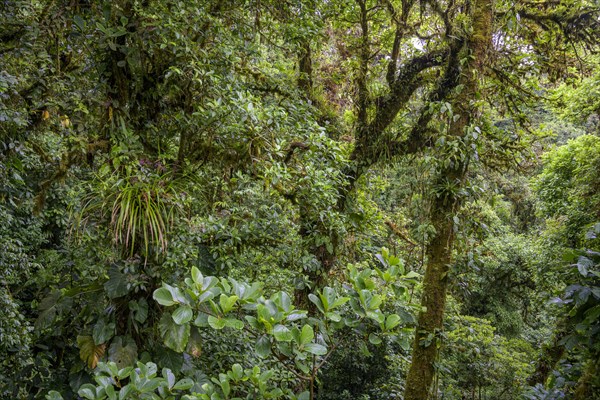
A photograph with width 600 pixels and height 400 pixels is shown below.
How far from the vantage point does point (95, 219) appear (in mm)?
1954

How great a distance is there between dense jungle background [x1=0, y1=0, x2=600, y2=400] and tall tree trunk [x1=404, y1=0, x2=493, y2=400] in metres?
0.01

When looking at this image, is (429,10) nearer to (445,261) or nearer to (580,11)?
(580,11)

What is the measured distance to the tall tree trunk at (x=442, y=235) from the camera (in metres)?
2.67

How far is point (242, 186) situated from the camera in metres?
2.27

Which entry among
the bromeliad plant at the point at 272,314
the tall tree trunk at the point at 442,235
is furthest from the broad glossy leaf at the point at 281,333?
the tall tree trunk at the point at 442,235

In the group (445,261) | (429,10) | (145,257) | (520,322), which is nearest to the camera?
(145,257)

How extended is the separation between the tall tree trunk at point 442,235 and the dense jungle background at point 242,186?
13 millimetres

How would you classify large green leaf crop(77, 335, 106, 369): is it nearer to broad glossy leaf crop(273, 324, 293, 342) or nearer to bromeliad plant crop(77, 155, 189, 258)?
bromeliad plant crop(77, 155, 189, 258)

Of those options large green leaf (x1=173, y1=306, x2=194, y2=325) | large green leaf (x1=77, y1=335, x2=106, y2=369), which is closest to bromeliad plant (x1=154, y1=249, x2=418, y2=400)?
large green leaf (x1=173, y1=306, x2=194, y2=325)

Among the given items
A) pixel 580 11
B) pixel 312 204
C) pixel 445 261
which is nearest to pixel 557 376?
pixel 445 261

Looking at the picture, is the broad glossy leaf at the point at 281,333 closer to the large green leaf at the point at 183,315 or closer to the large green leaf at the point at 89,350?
the large green leaf at the point at 183,315

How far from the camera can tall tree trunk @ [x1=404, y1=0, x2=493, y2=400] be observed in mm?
2672

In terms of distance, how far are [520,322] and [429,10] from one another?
313 inches

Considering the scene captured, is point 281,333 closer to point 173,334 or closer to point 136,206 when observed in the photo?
point 173,334
